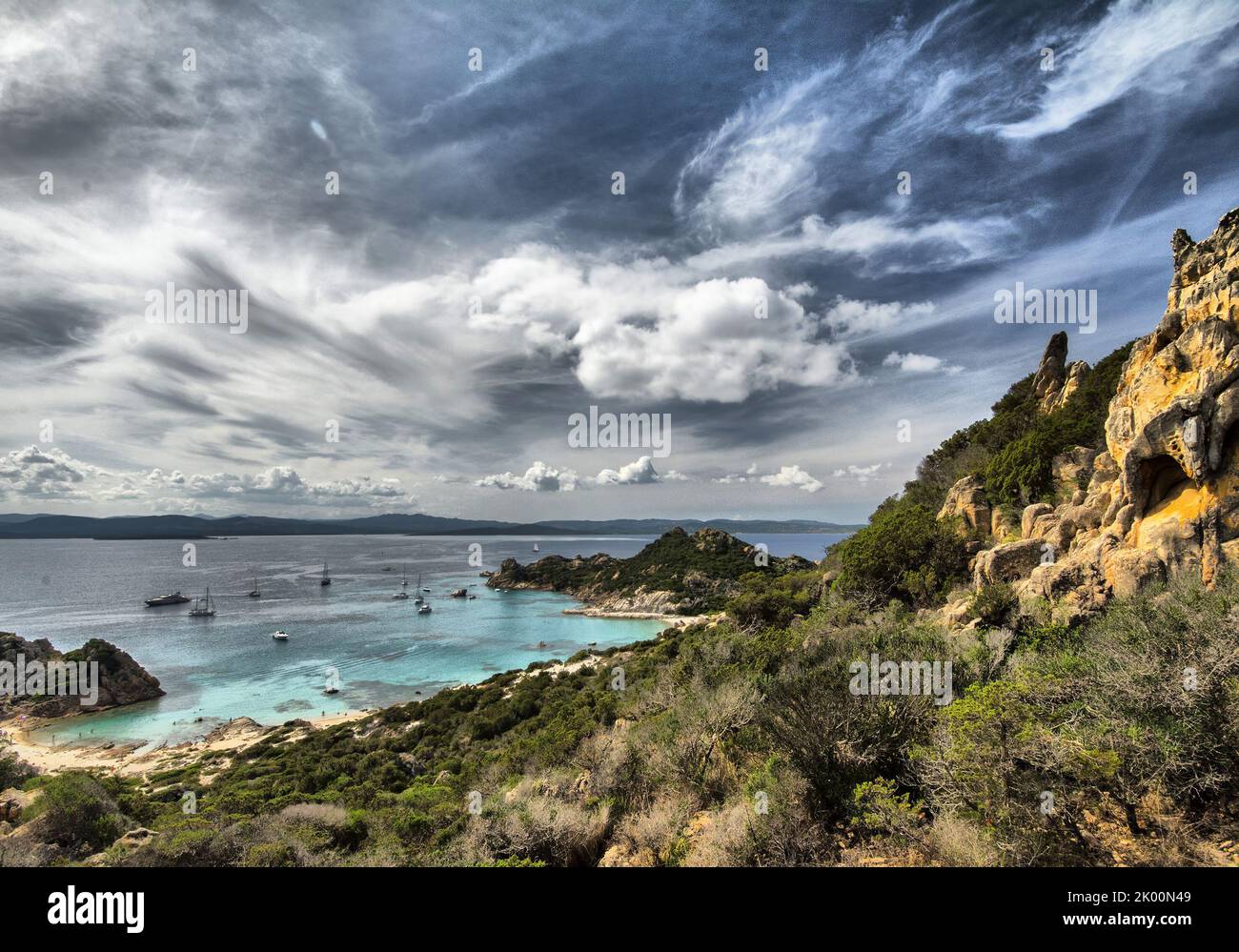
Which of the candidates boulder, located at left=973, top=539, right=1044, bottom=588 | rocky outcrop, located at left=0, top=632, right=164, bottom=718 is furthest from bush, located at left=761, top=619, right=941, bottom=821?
rocky outcrop, located at left=0, top=632, right=164, bottom=718

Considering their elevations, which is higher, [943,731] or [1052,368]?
[1052,368]

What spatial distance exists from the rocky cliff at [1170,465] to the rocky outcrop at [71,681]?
52.3m

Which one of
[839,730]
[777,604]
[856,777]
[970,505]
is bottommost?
[777,604]

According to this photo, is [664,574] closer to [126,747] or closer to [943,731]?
[126,747]

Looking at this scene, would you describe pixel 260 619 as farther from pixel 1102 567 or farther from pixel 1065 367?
pixel 1065 367

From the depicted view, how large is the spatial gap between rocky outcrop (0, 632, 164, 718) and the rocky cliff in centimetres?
5228

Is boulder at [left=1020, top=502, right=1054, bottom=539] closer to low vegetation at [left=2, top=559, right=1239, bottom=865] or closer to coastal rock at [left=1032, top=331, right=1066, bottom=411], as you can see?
low vegetation at [left=2, top=559, right=1239, bottom=865]

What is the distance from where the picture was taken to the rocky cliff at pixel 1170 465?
380 inches

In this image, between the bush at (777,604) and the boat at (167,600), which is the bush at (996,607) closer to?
the bush at (777,604)

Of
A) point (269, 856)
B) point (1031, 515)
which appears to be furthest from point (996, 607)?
point (269, 856)

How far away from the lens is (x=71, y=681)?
110ft

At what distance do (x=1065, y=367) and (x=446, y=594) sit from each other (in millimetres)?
85607

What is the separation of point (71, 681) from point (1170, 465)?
2283 inches
